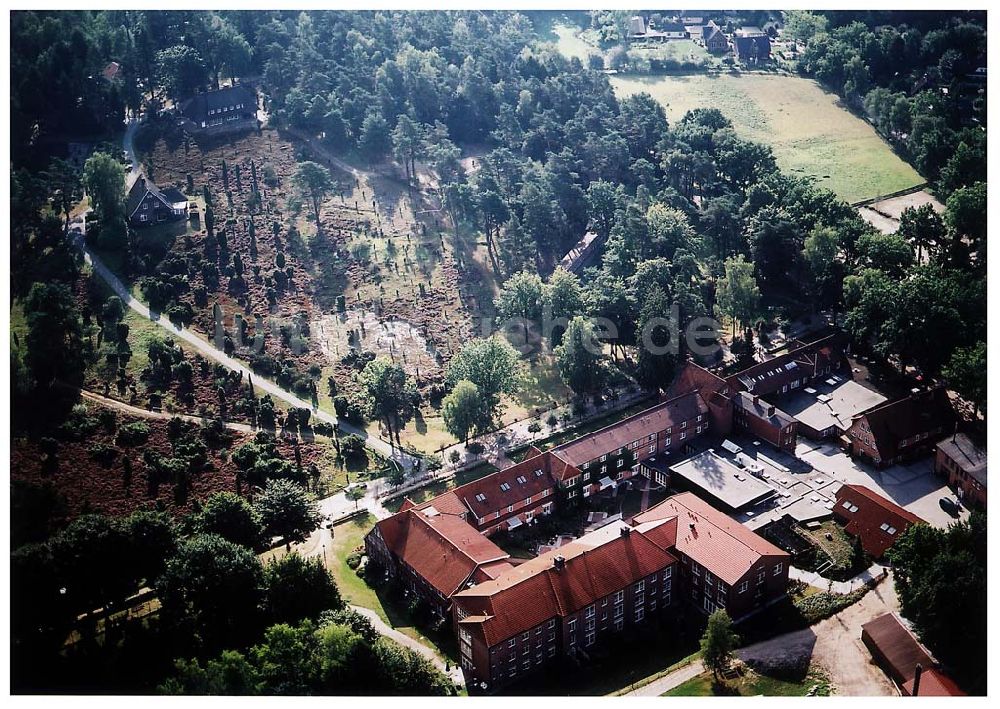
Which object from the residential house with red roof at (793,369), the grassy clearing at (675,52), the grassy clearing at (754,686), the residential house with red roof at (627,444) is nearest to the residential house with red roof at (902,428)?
the residential house with red roof at (793,369)

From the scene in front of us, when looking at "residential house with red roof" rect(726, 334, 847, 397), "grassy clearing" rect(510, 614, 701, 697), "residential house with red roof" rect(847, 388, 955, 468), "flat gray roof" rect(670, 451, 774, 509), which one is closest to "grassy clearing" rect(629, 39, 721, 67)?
"residential house with red roof" rect(726, 334, 847, 397)

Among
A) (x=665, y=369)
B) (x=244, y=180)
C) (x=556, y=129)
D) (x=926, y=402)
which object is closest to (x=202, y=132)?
(x=244, y=180)

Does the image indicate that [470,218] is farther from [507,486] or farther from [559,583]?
[559,583]

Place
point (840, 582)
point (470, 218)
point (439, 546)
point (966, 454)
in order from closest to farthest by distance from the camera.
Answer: point (439, 546) → point (840, 582) → point (966, 454) → point (470, 218)

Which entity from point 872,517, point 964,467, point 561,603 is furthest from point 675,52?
point 561,603

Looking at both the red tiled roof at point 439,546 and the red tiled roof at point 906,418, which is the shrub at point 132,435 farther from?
the red tiled roof at point 906,418
